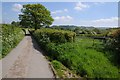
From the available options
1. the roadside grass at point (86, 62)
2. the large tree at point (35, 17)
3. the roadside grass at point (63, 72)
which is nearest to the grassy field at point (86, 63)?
the roadside grass at point (86, 62)

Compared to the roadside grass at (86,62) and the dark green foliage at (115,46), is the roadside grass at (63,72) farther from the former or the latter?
the dark green foliage at (115,46)

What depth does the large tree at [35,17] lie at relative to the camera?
5806 centimetres

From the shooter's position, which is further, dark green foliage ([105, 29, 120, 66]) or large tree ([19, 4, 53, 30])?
large tree ([19, 4, 53, 30])

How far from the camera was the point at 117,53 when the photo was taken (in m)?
13.2

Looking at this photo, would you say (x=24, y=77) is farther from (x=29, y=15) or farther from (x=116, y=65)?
(x=29, y=15)

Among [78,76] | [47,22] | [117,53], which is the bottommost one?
[78,76]

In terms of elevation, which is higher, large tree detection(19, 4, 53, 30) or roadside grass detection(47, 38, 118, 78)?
large tree detection(19, 4, 53, 30)

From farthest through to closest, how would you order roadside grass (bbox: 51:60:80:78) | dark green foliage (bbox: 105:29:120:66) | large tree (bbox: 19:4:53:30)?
large tree (bbox: 19:4:53:30) → dark green foliage (bbox: 105:29:120:66) → roadside grass (bbox: 51:60:80:78)

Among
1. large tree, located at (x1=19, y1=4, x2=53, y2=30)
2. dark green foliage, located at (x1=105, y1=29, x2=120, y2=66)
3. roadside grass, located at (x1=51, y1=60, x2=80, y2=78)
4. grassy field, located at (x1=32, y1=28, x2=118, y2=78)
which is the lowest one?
roadside grass, located at (x1=51, y1=60, x2=80, y2=78)

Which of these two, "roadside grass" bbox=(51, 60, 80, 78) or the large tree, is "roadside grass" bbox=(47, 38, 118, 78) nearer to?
"roadside grass" bbox=(51, 60, 80, 78)

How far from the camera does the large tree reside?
190 feet

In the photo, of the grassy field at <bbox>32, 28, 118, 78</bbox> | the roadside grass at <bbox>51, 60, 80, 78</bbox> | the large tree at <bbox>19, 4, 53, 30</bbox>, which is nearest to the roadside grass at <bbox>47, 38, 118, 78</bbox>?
the grassy field at <bbox>32, 28, 118, 78</bbox>

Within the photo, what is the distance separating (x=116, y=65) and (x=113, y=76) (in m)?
1.50

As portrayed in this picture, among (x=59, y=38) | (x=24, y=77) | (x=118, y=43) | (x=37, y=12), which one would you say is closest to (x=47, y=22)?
(x=37, y=12)
